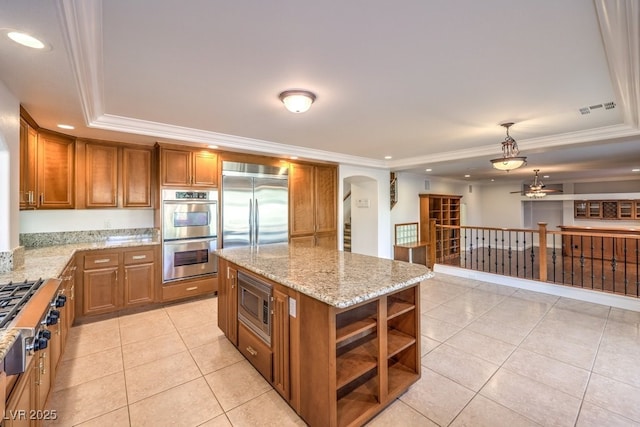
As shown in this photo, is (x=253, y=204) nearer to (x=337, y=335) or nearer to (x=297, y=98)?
(x=297, y=98)

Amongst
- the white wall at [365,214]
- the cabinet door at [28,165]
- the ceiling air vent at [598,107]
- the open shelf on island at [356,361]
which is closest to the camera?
the open shelf on island at [356,361]

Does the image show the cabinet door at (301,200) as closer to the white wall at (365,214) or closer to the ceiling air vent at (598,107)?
the white wall at (365,214)

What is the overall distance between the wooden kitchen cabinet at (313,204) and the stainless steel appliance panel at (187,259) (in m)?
1.43

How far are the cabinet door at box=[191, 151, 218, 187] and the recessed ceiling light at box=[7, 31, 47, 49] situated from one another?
2443 mm

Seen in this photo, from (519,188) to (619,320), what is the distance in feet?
24.2

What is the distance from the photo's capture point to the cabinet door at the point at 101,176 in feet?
11.6

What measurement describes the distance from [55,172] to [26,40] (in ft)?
7.94

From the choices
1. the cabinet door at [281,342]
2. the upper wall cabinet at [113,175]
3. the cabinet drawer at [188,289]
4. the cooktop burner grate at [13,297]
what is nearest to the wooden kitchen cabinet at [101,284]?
the cabinet drawer at [188,289]

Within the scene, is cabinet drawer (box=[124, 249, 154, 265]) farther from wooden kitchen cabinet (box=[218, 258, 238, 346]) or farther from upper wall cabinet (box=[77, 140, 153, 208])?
wooden kitchen cabinet (box=[218, 258, 238, 346])

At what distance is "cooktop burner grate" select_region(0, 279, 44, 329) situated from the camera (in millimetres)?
Answer: 1255

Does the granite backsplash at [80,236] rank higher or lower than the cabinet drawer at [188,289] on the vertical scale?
higher

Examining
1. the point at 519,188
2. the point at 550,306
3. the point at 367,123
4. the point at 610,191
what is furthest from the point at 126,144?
the point at 610,191

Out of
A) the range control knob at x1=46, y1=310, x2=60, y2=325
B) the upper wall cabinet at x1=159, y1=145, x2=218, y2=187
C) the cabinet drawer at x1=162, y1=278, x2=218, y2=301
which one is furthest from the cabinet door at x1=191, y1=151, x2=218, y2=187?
the range control knob at x1=46, y1=310, x2=60, y2=325

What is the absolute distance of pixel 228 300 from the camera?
2734mm
